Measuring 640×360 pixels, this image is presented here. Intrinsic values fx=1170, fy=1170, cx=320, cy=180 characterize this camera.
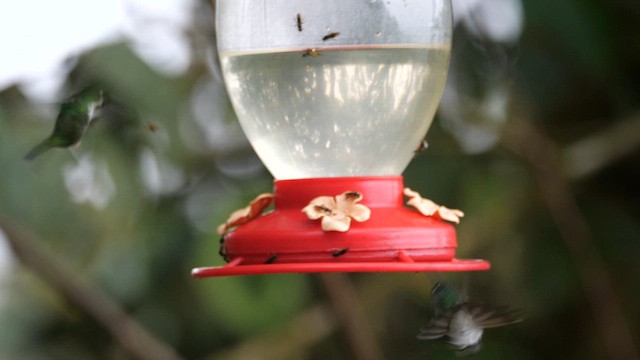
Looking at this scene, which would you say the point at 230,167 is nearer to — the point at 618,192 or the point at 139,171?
the point at 139,171

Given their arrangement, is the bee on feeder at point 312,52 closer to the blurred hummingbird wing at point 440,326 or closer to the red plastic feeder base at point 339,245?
the red plastic feeder base at point 339,245

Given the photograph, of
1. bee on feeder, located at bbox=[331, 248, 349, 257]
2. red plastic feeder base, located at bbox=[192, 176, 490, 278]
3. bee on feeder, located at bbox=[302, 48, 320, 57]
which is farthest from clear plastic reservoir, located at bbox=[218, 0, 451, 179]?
bee on feeder, located at bbox=[331, 248, 349, 257]

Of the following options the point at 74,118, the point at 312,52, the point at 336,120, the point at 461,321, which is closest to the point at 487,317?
the point at 461,321

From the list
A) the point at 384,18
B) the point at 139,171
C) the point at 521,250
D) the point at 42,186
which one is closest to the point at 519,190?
the point at 521,250

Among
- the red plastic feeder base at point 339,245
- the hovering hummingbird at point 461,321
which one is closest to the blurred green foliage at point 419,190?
the hovering hummingbird at point 461,321

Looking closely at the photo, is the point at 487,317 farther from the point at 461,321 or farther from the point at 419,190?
the point at 419,190

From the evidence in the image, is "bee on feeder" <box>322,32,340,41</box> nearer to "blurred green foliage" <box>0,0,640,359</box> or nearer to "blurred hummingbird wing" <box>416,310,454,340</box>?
"blurred hummingbird wing" <box>416,310,454,340</box>
